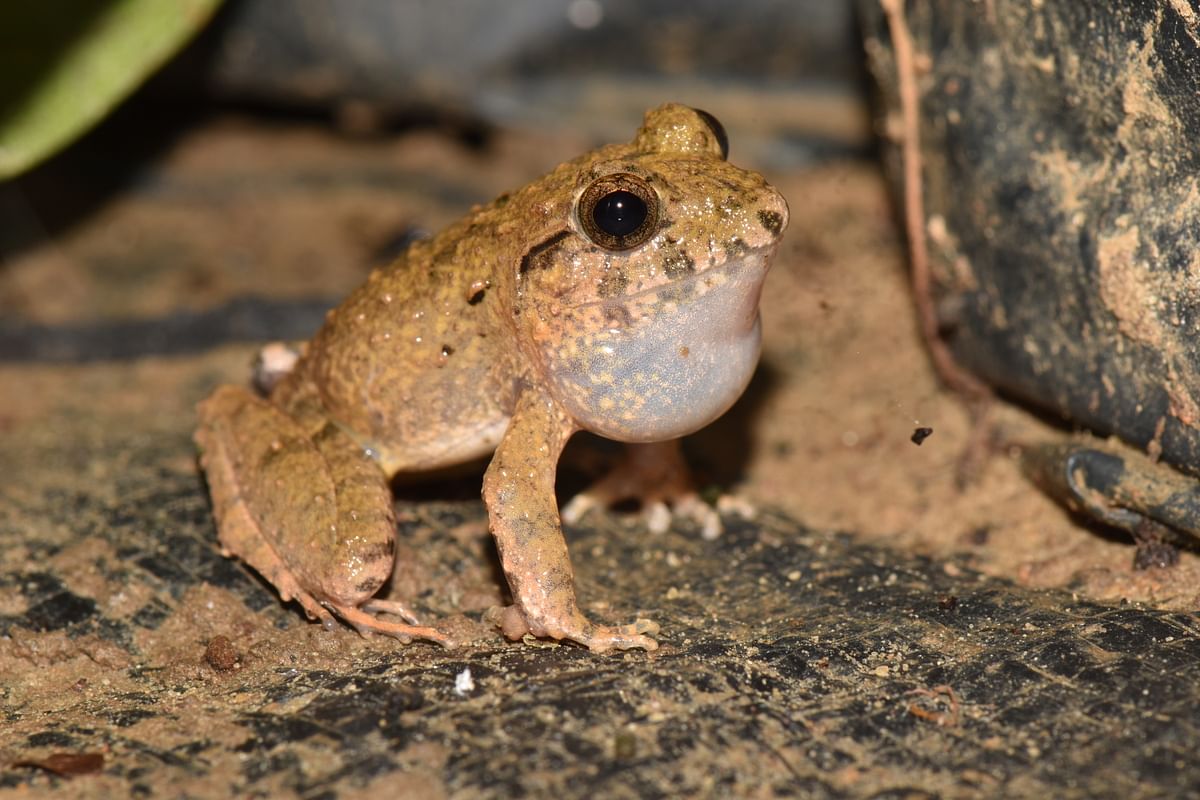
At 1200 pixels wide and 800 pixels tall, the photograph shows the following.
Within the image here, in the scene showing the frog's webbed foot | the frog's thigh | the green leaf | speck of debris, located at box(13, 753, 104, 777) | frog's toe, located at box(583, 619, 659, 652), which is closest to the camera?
speck of debris, located at box(13, 753, 104, 777)

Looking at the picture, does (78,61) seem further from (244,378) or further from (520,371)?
(520,371)

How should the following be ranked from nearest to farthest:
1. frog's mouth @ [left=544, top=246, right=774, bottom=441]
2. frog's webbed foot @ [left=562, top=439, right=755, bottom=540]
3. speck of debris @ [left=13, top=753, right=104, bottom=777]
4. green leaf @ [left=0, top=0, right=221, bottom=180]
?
speck of debris @ [left=13, top=753, right=104, bottom=777] < frog's mouth @ [left=544, top=246, right=774, bottom=441] < frog's webbed foot @ [left=562, top=439, right=755, bottom=540] < green leaf @ [left=0, top=0, right=221, bottom=180]

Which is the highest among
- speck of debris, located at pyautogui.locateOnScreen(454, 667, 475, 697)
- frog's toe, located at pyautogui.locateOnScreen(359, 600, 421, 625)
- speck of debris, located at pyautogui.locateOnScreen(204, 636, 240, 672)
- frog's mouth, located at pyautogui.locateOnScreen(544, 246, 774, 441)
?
frog's mouth, located at pyautogui.locateOnScreen(544, 246, 774, 441)

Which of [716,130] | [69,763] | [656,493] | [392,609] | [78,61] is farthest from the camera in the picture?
[78,61]

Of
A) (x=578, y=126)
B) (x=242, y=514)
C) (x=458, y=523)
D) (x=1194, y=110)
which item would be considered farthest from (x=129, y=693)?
(x=578, y=126)

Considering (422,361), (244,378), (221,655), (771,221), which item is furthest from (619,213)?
(244,378)

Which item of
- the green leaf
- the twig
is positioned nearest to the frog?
the twig

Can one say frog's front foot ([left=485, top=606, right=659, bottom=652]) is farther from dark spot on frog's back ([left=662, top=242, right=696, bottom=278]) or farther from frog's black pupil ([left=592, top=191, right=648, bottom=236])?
frog's black pupil ([left=592, top=191, right=648, bottom=236])
